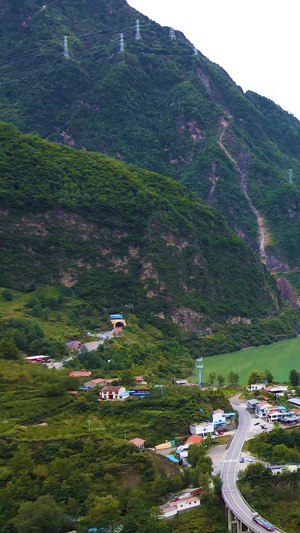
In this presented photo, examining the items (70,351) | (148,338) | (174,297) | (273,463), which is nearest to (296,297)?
(174,297)

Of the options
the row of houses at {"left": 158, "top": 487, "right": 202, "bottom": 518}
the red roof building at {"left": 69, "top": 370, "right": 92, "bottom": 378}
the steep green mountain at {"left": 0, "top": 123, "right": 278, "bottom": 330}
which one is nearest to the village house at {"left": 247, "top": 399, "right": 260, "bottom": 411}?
the red roof building at {"left": 69, "top": 370, "right": 92, "bottom": 378}

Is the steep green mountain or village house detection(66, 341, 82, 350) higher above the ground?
the steep green mountain

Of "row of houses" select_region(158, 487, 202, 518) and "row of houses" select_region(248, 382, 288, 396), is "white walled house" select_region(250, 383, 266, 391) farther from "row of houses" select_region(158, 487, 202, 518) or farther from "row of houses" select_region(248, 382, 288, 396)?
"row of houses" select_region(158, 487, 202, 518)

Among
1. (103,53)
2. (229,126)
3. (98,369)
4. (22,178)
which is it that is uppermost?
(103,53)

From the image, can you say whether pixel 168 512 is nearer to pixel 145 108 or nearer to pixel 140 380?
pixel 140 380

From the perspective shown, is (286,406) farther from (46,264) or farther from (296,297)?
(296,297)

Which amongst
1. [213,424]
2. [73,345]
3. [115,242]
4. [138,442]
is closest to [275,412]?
[213,424]
